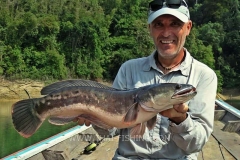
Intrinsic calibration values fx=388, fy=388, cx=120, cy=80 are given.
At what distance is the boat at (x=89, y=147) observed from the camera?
18.0 ft

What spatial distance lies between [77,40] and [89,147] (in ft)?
98.4

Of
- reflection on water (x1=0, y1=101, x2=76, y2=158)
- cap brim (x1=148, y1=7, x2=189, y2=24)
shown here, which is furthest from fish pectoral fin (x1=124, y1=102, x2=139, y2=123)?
reflection on water (x1=0, y1=101, x2=76, y2=158)

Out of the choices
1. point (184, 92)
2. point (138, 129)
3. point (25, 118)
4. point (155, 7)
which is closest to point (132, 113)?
point (138, 129)

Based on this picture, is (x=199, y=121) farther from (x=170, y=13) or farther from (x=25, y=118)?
(x=25, y=118)

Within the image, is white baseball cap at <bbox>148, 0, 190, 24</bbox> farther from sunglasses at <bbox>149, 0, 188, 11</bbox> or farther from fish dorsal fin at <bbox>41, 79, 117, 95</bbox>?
fish dorsal fin at <bbox>41, 79, 117, 95</bbox>

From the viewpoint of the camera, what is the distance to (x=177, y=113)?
8.52 ft

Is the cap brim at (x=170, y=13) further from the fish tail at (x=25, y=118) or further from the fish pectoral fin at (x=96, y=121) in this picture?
the fish tail at (x=25, y=118)

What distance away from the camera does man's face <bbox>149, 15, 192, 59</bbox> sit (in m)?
3.00

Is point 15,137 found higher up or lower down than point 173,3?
lower down

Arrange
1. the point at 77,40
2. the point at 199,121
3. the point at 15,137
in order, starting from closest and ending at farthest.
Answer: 1. the point at 199,121
2. the point at 15,137
3. the point at 77,40

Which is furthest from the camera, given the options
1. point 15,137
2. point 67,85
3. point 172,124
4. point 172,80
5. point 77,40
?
point 77,40

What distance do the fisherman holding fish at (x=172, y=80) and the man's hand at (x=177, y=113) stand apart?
0.11m

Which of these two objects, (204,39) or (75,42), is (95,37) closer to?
(75,42)

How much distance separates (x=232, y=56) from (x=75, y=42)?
62.0ft
